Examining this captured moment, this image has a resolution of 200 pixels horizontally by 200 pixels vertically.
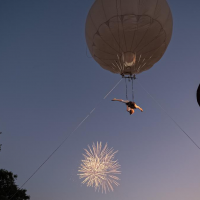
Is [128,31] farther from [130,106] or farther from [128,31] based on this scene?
[130,106]

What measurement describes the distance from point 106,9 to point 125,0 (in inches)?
40.5

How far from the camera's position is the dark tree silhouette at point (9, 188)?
19.7 meters

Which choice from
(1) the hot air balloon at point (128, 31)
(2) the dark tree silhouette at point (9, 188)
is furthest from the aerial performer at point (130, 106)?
(2) the dark tree silhouette at point (9, 188)

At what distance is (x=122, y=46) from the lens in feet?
35.2

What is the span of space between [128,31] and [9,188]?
19006mm

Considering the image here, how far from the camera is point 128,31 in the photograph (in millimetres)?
10125

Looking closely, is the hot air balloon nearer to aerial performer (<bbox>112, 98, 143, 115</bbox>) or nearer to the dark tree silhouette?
aerial performer (<bbox>112, 98, 143, 115</bbox>)

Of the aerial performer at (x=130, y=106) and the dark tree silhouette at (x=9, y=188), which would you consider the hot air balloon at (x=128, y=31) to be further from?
the dark tree silhouette at (x=9, y=188)

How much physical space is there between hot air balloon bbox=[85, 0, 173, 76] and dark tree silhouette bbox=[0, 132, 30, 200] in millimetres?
16370

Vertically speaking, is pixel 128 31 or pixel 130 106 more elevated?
pixel 128 31

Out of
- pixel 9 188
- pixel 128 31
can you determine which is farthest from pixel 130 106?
pixel 9 188

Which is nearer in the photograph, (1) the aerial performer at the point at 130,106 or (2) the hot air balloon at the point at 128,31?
(2) the hot air balloon at the point at 128,31

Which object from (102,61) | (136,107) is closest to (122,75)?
(102,61)

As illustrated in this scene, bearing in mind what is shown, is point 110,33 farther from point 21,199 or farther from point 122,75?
point 21,199
